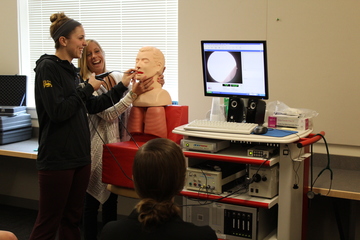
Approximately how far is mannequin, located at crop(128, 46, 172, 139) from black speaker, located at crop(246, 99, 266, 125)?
1.76ft

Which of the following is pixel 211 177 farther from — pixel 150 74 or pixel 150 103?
pixel 150 74

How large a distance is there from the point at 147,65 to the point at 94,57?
356 millimetres

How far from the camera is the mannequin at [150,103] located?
8.85 ft

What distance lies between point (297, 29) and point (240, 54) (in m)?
0.67

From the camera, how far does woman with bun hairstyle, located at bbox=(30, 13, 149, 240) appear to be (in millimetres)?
2275

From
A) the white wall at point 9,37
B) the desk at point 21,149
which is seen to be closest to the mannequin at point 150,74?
the desk at point 21,149

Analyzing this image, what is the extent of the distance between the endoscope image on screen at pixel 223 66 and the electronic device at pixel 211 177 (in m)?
0.50

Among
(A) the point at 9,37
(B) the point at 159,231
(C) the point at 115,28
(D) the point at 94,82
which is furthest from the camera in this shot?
(A) the point at 9,37

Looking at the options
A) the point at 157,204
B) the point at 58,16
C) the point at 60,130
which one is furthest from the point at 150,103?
the point at 157,204

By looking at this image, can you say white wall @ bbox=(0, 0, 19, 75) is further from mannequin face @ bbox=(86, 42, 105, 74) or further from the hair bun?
the hair bun

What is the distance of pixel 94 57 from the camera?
2.79 metres

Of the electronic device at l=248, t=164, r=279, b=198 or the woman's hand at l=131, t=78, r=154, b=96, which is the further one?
the woman's hand at l=131, t=78, r=154, b=96

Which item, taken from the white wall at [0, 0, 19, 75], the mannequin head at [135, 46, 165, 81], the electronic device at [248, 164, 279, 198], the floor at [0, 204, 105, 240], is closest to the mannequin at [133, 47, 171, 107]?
the mannequin head at [135, 46, 165, 81]

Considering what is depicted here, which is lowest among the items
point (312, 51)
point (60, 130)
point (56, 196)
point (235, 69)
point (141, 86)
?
point (56, 196)
